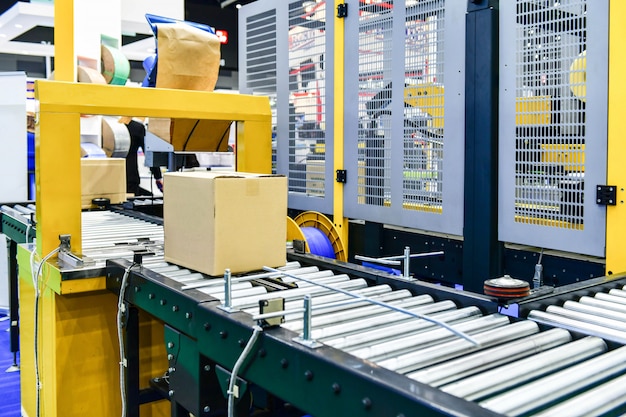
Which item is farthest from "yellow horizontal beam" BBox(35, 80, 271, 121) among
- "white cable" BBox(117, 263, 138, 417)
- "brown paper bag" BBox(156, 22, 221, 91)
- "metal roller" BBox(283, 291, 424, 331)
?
"metal roller" BBox(283, 291, 424, 331)

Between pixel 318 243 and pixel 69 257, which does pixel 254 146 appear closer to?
pixel 318 243

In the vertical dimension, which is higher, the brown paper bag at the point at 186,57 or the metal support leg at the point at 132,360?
the brown paper bag at the point at 186,57

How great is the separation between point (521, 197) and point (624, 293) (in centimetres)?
79

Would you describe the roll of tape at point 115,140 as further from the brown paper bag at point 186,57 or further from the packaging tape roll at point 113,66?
the brown paper bag at point 186,57

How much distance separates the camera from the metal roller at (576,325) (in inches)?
50.4

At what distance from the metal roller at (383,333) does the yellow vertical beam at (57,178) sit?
1.47 metres

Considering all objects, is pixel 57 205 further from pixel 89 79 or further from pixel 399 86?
pixel 89 79

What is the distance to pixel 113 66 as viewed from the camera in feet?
22.0

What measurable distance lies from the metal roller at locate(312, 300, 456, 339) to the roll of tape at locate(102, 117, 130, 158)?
17.0 feet

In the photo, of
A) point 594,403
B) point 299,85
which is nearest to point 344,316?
point 594,403

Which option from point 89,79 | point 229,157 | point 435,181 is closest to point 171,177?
point 435,181

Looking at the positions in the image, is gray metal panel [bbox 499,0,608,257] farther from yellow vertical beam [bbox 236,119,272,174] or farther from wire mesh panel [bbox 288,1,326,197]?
wire mesh panel [bbox 288,1,326,197]

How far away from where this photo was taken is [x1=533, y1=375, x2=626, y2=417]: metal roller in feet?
3.02

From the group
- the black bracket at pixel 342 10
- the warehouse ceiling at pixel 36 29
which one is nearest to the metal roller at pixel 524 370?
the black bracket at pixel 342 10
